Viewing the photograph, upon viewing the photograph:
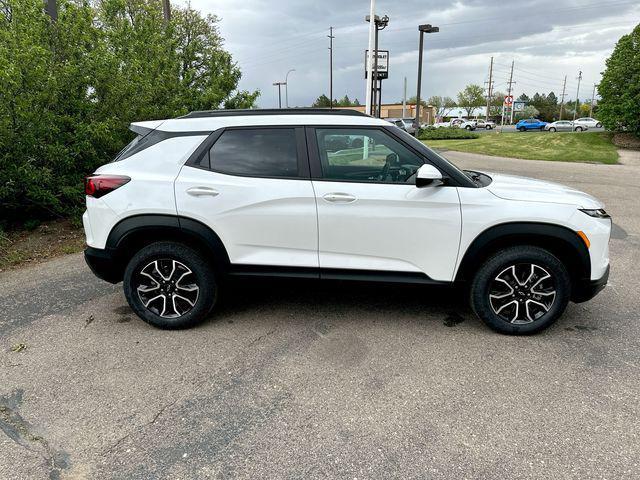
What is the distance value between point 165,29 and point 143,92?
110 inches

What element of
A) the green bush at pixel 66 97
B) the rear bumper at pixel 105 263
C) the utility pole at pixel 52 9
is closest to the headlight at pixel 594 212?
the rear bumper at pixel 105 263

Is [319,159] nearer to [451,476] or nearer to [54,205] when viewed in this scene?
[451,476]

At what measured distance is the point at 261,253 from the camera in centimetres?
368

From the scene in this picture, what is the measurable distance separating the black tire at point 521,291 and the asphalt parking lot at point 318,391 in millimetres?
159

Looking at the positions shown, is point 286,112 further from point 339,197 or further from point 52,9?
point 52,9

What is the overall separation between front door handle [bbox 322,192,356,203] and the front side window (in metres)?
0.15

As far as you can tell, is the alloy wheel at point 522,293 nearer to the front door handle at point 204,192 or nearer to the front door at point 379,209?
the front door at point 379,209

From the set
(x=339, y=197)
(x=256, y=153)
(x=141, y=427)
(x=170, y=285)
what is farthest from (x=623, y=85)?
(x=141, y=427)

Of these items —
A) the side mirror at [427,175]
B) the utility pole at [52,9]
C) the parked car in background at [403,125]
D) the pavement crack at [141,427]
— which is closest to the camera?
the pavement crack at [141,427]

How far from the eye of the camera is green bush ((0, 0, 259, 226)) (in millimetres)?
5977

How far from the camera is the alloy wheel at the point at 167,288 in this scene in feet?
12.3

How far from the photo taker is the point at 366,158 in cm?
367

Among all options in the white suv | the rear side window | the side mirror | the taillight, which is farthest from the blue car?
the taillight

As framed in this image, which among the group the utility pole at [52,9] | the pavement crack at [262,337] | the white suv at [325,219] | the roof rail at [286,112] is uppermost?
the utility pole at [52,9]
